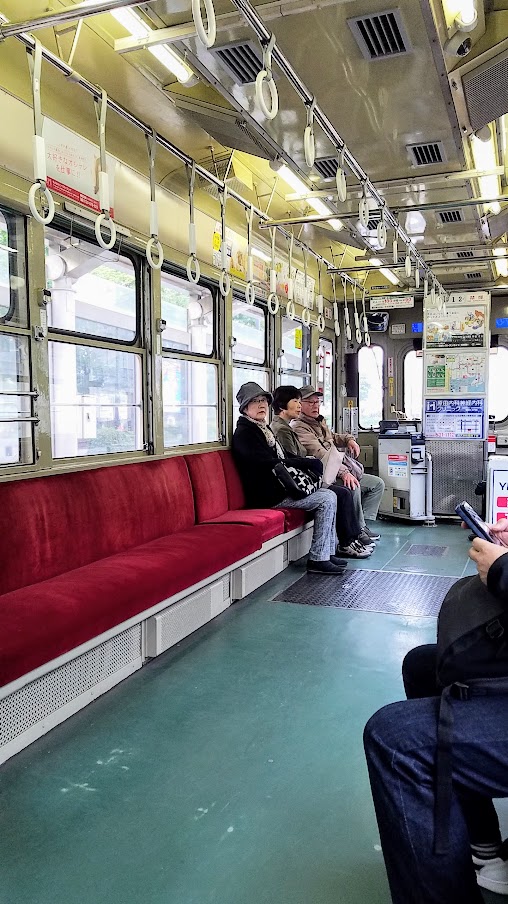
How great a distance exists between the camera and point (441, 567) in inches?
217

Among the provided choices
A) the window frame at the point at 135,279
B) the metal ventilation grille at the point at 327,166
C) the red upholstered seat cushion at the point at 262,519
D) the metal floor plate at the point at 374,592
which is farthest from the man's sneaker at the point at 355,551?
the metal ventilation grille at the point at 327,166

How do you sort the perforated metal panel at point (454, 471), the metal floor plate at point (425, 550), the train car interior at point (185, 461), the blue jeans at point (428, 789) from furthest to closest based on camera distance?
the perforated metal panel at point (454, 471) < the metal floor plate at point (425, 550) < the train car interior at point (185, 461) < the blue jeans at point (428, 789)

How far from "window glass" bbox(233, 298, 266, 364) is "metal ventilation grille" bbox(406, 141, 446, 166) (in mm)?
2049

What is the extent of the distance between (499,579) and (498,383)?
806 cm

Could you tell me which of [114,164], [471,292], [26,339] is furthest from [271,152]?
[471,292]

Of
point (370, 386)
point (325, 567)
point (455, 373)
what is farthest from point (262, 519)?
point (370, 386)

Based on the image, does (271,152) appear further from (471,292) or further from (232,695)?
(471,292)

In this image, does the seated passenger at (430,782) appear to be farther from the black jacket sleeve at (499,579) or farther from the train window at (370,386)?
the train window at (370,386)

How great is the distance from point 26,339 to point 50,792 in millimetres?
2060

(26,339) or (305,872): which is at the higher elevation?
(26,339)

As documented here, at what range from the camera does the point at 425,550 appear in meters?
6.20

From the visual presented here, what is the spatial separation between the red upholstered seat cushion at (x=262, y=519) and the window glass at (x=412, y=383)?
486 cm

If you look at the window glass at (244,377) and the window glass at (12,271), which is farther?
the window glass at (244,377)

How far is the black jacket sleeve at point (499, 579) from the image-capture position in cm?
149
